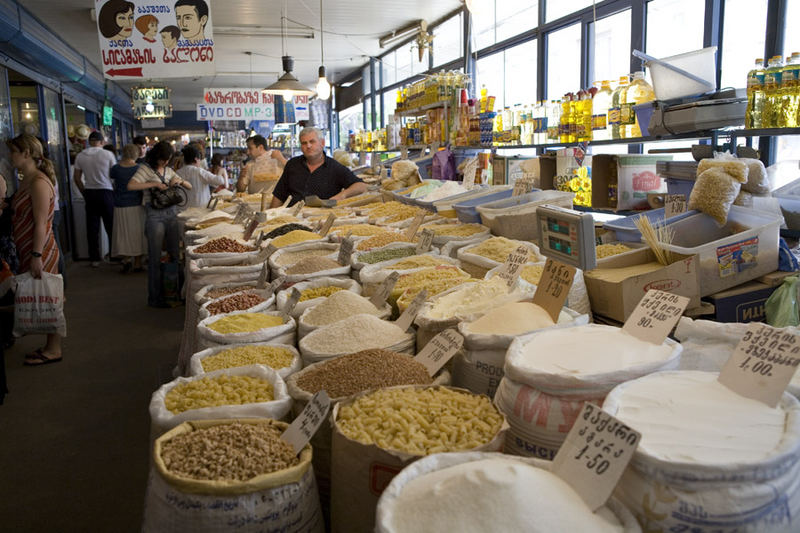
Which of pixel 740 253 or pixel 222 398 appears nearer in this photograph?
pixel 222 398

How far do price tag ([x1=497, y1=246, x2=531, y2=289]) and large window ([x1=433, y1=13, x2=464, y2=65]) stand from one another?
24.8ft

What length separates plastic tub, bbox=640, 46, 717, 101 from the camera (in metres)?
2.72

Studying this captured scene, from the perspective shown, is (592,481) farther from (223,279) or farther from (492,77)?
(492,77)

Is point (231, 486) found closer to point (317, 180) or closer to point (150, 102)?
point (317, 180)

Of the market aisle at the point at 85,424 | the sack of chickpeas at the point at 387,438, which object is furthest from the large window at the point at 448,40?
the sack of chickpeas at the point at 387,438

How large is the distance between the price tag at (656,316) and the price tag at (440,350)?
36cm

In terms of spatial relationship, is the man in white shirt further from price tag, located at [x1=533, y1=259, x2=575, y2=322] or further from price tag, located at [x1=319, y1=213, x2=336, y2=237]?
price tag, located at [x1=533, y1=259, x2=575, y2=322]

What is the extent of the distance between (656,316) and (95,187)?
328 inches

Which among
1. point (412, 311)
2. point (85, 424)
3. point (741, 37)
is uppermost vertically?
point (741, 37)

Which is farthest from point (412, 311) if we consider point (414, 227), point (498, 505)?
point (414, 227)

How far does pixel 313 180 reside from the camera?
5051 millimetres

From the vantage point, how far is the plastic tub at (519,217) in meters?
2.64

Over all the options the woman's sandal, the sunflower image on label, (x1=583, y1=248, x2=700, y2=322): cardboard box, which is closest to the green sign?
the woman's sandal

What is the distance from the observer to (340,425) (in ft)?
3.75
